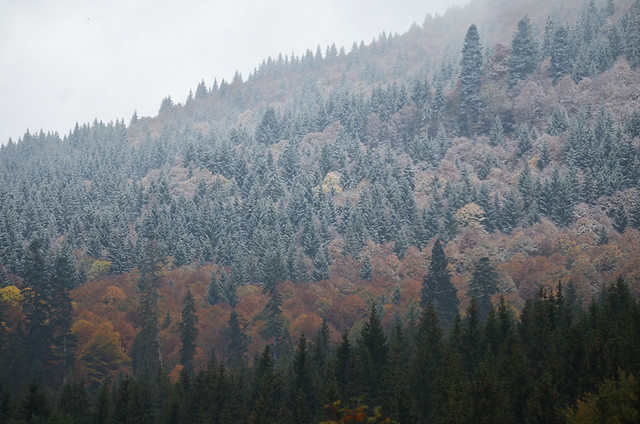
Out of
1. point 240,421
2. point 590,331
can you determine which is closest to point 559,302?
point 590,331

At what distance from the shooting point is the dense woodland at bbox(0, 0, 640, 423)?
203ft

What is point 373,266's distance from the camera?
132500 millimetres

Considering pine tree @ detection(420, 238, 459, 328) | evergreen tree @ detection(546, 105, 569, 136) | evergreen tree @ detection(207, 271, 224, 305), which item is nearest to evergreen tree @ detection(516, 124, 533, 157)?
evergreen tree @ detection(546, 105, 569, 136)

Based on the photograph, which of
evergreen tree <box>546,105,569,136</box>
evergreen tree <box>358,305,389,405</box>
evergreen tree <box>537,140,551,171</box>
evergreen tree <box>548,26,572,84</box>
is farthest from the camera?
evergreen tree <box>548,26,572,84</box>

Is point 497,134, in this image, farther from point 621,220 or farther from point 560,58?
point 621,220

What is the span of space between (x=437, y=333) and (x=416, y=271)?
198ft

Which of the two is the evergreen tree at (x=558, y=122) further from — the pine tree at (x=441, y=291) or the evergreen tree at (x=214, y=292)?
the evergreen tree at (x=214, y=292)

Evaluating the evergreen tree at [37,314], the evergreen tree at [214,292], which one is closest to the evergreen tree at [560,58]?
the evergreen tree at [214,292]

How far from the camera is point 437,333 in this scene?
6906 cm

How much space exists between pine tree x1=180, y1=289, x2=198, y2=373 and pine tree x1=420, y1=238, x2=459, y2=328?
37.1 meters

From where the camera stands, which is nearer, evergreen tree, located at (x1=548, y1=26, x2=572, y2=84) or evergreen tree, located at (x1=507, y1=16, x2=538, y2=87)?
evergreen tree, located at (x1=548, y1=26, x2=572, y2=84)

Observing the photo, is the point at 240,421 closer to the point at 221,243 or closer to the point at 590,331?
the point at 590,331

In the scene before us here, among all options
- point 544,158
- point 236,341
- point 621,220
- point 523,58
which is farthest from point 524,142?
point 236,341

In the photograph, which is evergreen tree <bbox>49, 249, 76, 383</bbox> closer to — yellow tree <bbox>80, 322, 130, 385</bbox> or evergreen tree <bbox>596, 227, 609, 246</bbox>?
yellow tree <bbox>80, 322, 130, 385</bbox>
